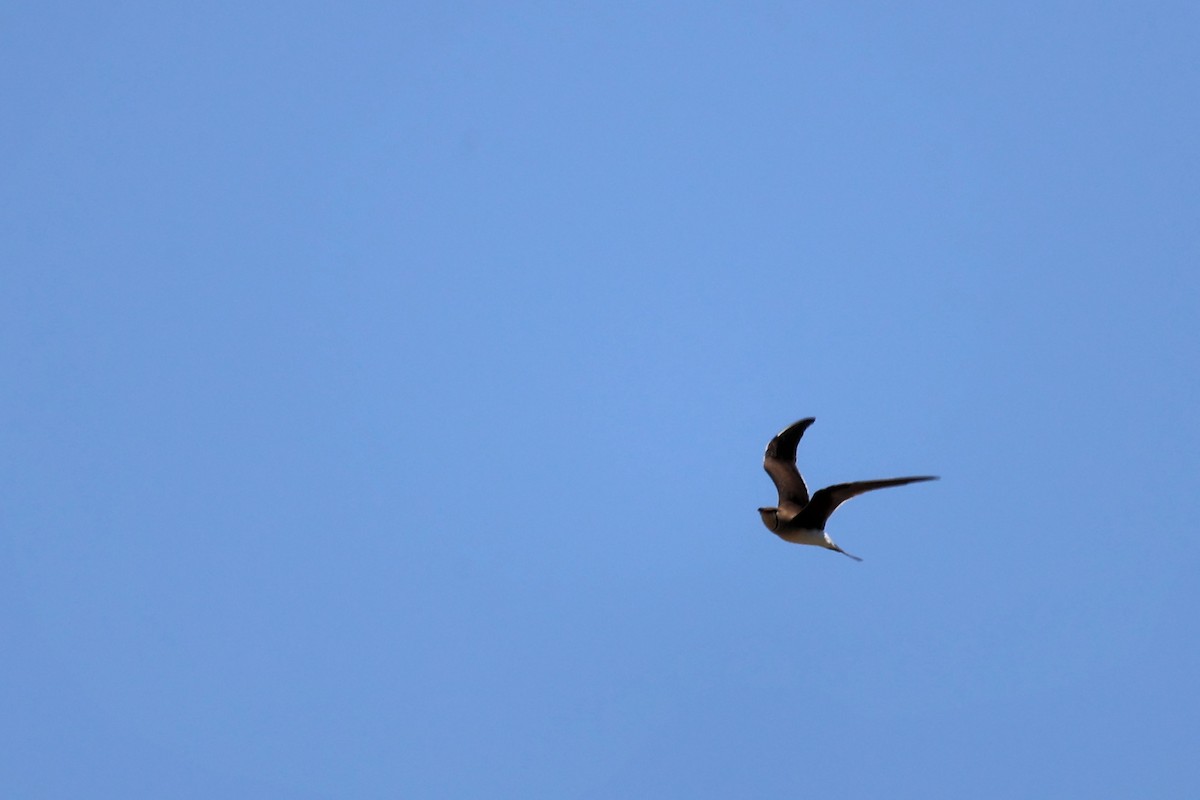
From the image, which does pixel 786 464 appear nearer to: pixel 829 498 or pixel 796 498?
pixel 796 498

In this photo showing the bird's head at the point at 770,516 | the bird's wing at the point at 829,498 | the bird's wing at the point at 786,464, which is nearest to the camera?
the bird's wing at the point at 829,498

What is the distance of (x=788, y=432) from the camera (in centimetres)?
2559

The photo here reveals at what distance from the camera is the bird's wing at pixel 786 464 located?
25.4 metres

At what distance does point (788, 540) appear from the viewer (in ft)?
78.0

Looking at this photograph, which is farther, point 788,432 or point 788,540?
point 788,432

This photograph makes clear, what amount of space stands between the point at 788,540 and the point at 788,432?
2801 mm

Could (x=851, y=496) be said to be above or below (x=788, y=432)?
below

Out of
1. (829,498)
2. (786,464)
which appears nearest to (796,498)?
(786,464)

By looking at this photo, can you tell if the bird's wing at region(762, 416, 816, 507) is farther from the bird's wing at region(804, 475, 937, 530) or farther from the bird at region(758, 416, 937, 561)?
the bird's wing at region(804, 475, 937, 530)

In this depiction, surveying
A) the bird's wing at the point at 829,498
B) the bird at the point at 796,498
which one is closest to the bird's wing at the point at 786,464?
the bird at the point at 796,498

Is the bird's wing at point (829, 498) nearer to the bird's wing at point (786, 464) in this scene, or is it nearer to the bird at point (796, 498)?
the bird at point (796, 498)

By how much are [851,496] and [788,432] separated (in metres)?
3.47

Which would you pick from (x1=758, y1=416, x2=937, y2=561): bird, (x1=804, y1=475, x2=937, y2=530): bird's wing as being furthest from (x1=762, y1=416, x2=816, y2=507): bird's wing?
(x1=804, y1=475, x2=937, y2=530): bird's wing

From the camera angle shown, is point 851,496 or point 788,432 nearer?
point 851,496
